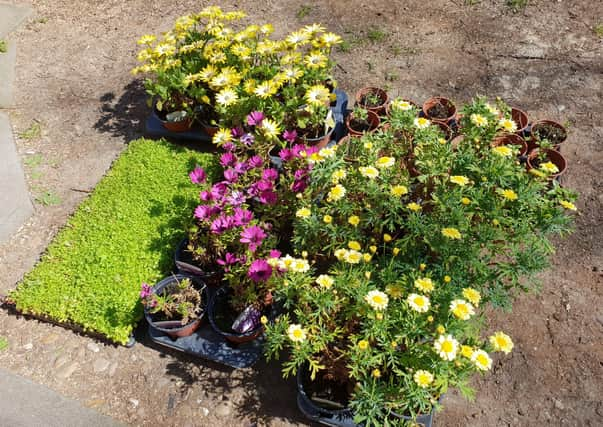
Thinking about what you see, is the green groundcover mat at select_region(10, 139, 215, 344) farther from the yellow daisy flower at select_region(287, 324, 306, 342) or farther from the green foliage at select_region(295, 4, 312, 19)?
the green foliage at select_region(295, 4, 312, 19)

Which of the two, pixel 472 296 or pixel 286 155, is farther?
pixel 286 155

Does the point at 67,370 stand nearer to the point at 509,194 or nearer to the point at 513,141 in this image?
the point at 509,194

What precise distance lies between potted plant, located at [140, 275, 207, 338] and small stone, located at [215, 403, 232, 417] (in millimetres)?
554

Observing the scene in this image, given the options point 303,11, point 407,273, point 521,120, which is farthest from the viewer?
point 303,11

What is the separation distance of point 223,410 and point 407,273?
1568 mm

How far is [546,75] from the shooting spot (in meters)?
4.93

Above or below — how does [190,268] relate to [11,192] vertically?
above

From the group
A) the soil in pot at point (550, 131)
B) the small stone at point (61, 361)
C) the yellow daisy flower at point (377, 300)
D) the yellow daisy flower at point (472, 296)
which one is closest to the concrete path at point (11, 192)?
the small stone at point (61, 361)

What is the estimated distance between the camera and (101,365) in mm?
3244

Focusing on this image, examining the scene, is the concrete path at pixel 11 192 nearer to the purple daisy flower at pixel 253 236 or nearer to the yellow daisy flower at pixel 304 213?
the purple daisy flower at pixel 253 236

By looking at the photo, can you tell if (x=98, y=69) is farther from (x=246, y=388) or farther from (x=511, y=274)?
(x=511, y=274)

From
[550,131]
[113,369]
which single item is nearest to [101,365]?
[113,369]

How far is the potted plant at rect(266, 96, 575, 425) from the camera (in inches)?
87.0

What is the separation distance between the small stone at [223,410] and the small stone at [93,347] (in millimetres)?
1081
